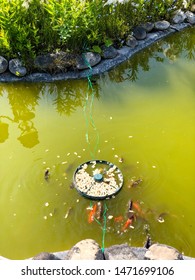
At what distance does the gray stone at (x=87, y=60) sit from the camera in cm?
807

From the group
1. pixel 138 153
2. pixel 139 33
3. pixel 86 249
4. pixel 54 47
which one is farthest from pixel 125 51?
pixel 86 249

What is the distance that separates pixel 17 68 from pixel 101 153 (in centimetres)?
300

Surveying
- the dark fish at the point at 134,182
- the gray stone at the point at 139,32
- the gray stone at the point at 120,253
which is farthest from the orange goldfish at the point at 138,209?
the gray stone at the point at 139,32

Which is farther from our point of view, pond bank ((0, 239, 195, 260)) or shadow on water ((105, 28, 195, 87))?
shadow on water ((105, 28, 195, 87))

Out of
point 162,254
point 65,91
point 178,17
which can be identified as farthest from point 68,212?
point 178,17

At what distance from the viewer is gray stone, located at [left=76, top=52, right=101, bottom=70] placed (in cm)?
807

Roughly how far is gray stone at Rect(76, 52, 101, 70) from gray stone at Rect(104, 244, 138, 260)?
16.1 ft

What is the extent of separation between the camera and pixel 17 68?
7.80 m

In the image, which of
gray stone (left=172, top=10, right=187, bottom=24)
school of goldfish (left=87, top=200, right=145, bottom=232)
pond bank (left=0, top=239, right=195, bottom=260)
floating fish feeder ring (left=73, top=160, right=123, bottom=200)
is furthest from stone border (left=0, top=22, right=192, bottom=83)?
pond bank (left=0, top=239, right=195, bottom=260)

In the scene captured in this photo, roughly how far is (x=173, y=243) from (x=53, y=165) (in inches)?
89.3

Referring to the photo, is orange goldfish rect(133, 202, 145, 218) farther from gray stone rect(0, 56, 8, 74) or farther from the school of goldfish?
gray stone rect(0, 56, 8, 74)

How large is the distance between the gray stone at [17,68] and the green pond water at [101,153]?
9.7 inches

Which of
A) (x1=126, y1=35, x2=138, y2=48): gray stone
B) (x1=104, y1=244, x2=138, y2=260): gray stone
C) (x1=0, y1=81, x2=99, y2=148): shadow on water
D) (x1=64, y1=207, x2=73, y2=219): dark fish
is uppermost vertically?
(x1=126, y1=35, x2=138, y2=48): gray stone

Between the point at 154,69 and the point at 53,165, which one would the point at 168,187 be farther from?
the point at 154,69
